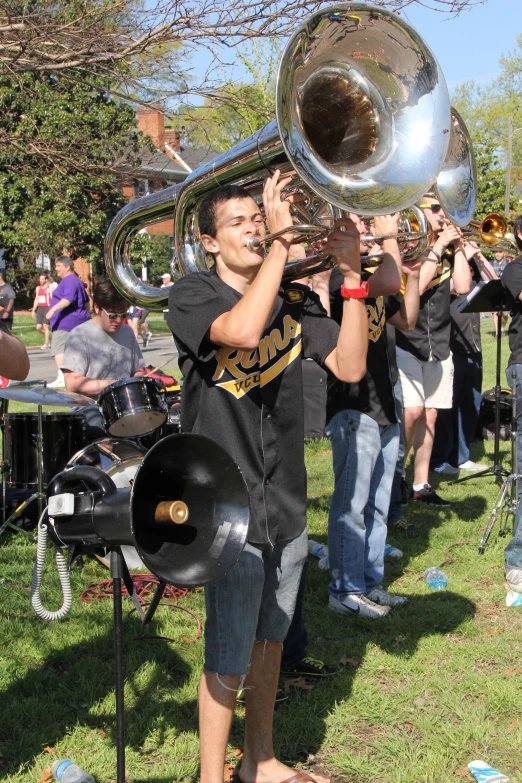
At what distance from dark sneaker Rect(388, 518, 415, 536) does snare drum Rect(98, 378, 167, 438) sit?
186cm

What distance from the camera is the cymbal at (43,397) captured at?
5020 millimetres

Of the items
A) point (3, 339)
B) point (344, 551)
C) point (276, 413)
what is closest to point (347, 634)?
point (344, 551)

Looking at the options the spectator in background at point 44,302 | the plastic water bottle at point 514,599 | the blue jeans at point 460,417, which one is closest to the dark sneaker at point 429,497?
the blue jeans at point 460,417

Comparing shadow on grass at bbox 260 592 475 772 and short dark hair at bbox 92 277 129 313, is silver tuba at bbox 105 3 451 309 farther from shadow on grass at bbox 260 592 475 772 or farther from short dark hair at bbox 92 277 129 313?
short dark hair at bbox 92 277 129 313

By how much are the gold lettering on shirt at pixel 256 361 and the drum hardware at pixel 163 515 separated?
13.3 inches

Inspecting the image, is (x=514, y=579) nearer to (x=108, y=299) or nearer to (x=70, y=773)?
(x=70, y=773)

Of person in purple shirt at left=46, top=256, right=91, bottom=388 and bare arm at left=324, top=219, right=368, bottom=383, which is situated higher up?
bare arm at left=324, top=219, right=368, bottom=383

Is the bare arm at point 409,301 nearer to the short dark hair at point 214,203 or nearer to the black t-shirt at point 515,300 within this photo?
the black t-shirt at point 515,300

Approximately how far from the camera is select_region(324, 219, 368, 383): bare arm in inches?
118

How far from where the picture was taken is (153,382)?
5.31 m

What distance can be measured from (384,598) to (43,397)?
233 cm

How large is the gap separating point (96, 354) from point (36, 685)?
2.68 m

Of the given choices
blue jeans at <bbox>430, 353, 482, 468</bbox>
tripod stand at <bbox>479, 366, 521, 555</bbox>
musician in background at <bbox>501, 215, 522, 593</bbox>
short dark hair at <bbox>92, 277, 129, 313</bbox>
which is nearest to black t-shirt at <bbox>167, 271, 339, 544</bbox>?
musician in background at <bbox>501, 215, 522, 593</bbox>

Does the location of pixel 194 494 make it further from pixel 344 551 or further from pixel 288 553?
pixel 344 551
